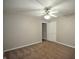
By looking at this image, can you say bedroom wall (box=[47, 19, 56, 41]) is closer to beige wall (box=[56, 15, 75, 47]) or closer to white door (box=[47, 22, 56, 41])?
white door (box=[47, 22, 56, 41])

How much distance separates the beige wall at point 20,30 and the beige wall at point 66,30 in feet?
5.40

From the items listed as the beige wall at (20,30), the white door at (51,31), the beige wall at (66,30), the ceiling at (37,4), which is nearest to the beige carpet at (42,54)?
the beige wall at (20,30)

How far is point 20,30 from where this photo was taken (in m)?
4.46

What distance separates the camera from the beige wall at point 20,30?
3.86 m

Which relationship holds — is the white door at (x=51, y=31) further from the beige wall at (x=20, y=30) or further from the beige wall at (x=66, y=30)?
the beige wall at (x=20, y=30)

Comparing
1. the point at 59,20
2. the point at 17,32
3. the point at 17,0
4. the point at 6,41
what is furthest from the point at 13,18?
the point at 59,20

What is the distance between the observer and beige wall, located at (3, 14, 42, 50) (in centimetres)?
386

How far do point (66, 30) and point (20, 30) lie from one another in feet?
10.5

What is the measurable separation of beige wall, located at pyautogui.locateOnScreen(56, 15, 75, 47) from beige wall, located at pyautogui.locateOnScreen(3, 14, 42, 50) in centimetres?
164

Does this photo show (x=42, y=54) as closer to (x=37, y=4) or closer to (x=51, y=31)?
(x=37, y=4)

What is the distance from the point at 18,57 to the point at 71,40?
348 centimetres

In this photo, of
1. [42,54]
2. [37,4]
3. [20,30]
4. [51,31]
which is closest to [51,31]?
[51,31]

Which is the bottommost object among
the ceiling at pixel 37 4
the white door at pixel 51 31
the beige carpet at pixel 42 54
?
the beige carpet at pixel 42 54
